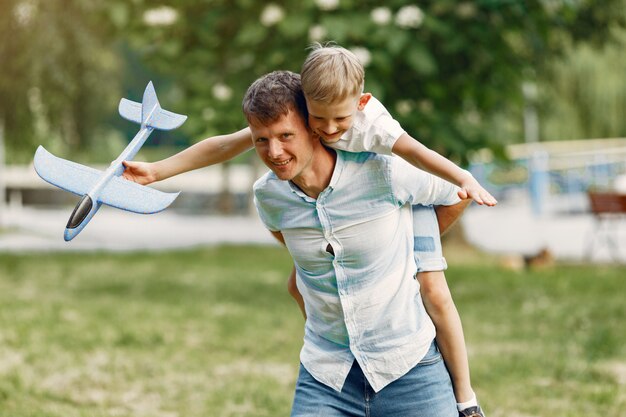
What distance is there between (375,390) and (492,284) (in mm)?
7557

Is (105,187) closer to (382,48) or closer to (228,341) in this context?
(228,341)

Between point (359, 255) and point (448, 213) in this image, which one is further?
point (448, 213)

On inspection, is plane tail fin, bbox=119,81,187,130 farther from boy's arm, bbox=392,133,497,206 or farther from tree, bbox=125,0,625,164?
tree, bbox=125,0,625,164

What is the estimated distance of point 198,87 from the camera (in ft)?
25.1

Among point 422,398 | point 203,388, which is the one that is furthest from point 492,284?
point 422,398

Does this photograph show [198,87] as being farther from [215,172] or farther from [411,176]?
[215,172]

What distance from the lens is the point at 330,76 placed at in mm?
2330

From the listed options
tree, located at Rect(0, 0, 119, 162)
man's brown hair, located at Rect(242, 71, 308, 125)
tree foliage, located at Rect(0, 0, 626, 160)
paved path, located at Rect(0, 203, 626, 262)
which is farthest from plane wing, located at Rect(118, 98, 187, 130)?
paved path, located at Rect(0, 203, 626, 262)

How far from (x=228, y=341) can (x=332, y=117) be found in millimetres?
4819

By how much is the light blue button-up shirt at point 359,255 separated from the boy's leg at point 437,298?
0.10m

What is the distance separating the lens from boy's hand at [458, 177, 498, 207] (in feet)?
7.59

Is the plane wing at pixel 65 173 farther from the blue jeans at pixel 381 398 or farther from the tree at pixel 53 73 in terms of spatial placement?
the tree at pixel 53 73

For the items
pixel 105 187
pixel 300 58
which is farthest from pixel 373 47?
pixel 105 187

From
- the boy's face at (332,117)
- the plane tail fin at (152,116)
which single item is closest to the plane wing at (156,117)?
the plane tail fin at (152,116)
